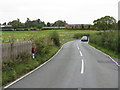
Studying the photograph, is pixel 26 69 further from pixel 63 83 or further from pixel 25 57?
pixel 63 83

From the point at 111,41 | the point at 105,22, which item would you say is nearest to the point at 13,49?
the point at 111,41

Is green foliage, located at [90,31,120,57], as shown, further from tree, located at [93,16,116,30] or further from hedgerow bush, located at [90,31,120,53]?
tree, located at [93,16,116,30]

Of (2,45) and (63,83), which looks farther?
(2,45)

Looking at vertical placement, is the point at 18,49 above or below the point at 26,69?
above

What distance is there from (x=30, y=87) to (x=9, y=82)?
1612 millimetres

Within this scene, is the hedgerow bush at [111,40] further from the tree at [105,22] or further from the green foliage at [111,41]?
the tree at [105,22]

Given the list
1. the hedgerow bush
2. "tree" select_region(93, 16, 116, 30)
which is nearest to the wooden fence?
the hedgerow bush

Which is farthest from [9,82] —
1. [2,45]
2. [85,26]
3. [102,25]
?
[85,26]

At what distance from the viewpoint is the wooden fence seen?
491 inches

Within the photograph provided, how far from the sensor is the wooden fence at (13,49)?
491 inches

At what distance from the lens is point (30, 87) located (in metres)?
8.46

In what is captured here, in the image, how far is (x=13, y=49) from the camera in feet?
46.2

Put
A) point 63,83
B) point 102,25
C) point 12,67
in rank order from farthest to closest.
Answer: point 102,25 → point 12,67 → point 63,83

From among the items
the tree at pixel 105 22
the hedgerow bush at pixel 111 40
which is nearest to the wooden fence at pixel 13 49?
the hedgerow bush at pixel 111 40
